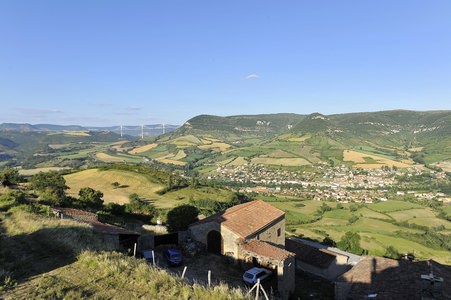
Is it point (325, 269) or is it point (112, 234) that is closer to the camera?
point (112, 234)

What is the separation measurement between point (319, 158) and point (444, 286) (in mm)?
160536

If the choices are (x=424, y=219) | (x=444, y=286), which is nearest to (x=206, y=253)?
(x=444, y=286)

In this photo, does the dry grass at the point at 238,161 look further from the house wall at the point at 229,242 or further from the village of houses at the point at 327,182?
the house wall at the point at 229,242

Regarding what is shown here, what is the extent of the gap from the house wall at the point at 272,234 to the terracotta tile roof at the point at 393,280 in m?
6.93

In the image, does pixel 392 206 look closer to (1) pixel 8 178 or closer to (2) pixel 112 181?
(2) pixel 112 181

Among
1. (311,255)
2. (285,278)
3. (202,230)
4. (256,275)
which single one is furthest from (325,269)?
(202,230)

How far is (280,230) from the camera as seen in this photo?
28.9 m

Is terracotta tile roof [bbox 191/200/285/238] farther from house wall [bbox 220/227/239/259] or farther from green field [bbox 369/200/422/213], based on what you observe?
green field [bbox 369/200/422/213]

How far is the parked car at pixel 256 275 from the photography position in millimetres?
18703

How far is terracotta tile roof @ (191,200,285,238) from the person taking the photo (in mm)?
23856

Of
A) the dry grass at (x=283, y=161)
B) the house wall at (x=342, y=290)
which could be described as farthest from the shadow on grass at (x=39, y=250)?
the dry grass at (x=283, y=161)

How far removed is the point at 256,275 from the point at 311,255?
14.4m

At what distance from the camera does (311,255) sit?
102 ft

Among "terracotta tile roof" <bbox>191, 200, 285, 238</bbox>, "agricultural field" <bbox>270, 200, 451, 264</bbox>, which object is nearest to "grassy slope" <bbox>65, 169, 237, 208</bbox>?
"agricultural field" <bbox>270, 200, 451, 264</bbox>
